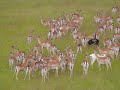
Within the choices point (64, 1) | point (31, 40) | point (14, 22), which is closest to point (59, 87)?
point (31, 40)

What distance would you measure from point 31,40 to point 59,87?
910 centimetres

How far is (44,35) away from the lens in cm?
3269

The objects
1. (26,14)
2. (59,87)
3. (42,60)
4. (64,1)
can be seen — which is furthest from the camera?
(64,1)

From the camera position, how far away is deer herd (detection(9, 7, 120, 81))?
79.5 ft

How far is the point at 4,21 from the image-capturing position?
3800 centimetres

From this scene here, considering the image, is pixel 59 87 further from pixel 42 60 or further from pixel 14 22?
pixel 14 22

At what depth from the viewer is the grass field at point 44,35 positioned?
23.1 metres

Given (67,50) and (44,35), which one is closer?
(67,50)

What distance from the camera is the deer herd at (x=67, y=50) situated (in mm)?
24234

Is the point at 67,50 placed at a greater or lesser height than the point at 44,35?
lesser

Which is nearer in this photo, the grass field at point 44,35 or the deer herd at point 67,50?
the grass field at point 44,35

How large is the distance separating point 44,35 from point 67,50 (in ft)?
19.9

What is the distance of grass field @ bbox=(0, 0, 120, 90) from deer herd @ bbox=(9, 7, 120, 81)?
1.45 ft

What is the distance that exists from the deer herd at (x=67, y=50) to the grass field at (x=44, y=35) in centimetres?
44
